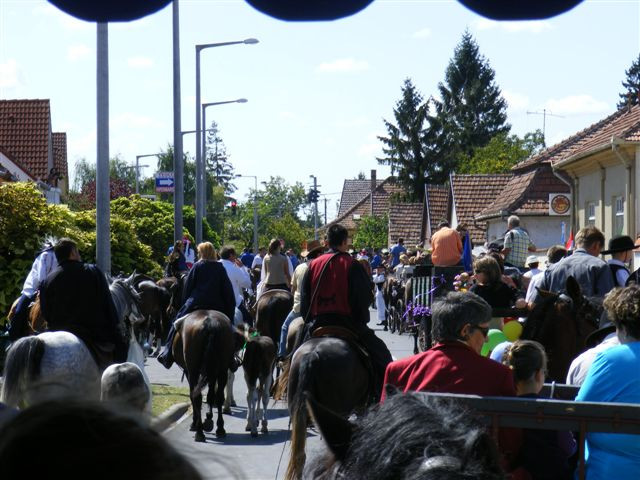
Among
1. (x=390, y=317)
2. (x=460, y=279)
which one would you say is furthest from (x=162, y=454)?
(x=390, y=317)

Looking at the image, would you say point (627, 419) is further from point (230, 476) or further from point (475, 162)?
point (475, 162)

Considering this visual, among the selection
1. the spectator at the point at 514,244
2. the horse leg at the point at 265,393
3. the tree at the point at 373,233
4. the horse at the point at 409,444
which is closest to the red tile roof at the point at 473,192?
the tree at the point at 373,233

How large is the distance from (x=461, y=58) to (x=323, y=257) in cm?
8994

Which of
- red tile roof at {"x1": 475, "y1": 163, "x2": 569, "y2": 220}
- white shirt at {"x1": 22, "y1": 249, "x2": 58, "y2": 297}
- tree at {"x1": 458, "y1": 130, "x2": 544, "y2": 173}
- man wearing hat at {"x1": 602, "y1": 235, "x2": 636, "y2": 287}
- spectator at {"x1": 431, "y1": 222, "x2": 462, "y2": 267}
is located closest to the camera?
man wearing hat at {"x1": 602, "y1": 235, "x2": 636, "y2": 287}

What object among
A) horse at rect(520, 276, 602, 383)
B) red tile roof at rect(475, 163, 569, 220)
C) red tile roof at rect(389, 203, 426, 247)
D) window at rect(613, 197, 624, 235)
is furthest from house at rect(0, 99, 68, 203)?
horse at rect(520, 276, 602, 383)

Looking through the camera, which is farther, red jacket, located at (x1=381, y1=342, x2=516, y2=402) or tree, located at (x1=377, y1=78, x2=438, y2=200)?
tree, located at (x1=377, y1=78, x2=438, y2=200)

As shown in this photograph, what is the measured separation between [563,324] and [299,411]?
2.08 m

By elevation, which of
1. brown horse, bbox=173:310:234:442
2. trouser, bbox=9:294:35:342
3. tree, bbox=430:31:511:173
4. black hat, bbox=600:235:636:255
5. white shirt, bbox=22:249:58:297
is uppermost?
tree, bbox=430:31:511:173

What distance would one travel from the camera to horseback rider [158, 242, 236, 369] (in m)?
12.8

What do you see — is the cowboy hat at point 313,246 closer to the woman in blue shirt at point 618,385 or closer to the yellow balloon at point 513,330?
the yellow balloon at point 513,330

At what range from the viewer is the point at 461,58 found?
9725 centimetres

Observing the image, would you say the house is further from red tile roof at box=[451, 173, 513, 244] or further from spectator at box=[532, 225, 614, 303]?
spectator at box=[532, 225, 614, 303]

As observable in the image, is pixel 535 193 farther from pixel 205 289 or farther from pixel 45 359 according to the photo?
pixel 45 359

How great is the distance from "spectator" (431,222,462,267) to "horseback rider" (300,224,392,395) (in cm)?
525
